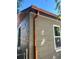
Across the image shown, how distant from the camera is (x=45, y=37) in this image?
2.16 metres

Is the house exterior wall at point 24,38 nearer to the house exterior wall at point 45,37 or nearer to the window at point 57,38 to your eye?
the house exterior wall at point 45,37

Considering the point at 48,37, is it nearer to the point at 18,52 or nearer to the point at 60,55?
the point at 60,55

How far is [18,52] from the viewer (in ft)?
6.86

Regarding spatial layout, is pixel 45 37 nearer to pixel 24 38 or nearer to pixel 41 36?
pixel 41 36

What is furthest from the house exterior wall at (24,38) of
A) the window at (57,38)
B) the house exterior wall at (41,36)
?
the window at (57,38)

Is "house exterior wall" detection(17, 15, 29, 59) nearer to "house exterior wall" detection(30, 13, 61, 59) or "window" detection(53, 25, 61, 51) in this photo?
"house exterior wall" detection(30, 13, 61, 59)

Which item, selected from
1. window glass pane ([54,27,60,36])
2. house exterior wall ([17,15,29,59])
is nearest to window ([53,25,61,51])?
window glass pane ([54,27,60,36])

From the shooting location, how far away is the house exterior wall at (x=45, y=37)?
6.96 feet

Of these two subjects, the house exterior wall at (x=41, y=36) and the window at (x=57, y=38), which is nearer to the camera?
the house exterior wall at (x=41, y=36)

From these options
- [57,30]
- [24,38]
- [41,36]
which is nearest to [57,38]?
[57,30]

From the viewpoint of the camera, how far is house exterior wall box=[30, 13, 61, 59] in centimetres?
212
